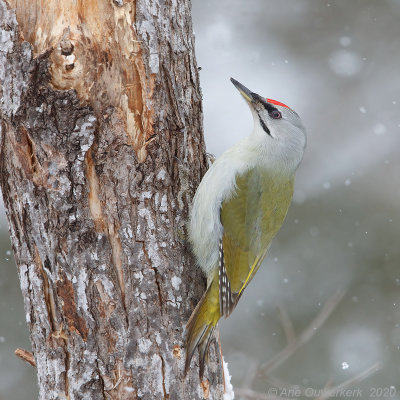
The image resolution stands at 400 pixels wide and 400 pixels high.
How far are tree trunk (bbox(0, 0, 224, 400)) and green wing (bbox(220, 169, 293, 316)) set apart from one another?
69 cm

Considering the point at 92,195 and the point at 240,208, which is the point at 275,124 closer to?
the point at 240,208

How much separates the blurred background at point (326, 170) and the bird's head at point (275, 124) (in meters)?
3.22

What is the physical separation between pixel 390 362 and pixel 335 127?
2.97 meters

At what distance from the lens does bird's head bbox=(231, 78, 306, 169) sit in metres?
3.98

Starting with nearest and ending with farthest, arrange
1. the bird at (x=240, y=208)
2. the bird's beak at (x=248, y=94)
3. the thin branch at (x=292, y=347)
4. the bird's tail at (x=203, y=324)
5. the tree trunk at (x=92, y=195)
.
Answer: the tree trunk at (x=92, y=195) → the bird's tail at (x=203, y=324) → the bird at (x=240, y=208) → the bird's beak at (x=248, y=94) → the thin branch at (x=292, y=347)

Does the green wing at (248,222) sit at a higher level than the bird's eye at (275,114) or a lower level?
lower

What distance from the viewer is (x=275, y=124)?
4.01 metres

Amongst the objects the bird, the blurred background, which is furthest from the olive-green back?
the blurred background

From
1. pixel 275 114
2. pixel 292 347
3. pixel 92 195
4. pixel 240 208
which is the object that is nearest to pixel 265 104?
pixel 275 114

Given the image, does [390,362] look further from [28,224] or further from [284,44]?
[28,224]

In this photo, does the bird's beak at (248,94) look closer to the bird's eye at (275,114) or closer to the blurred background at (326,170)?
the bird's eye at (275,114)

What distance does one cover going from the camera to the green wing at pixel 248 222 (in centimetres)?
363

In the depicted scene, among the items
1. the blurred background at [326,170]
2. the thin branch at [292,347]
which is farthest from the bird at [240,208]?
the blurred background at [326,170]

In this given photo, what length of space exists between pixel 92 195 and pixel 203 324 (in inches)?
35.3
